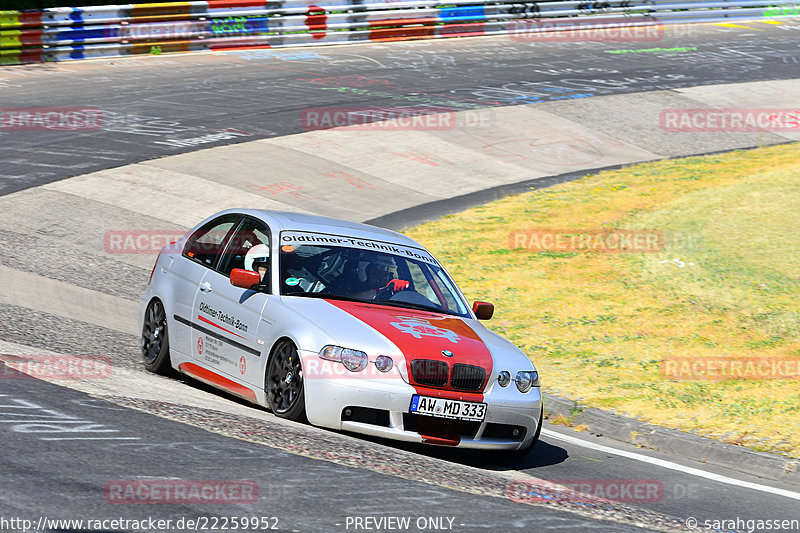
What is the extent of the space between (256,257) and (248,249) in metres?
0.17

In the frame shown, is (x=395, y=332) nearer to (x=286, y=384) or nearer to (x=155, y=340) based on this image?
(x=286, y=384)

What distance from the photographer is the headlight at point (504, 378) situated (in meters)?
7.93

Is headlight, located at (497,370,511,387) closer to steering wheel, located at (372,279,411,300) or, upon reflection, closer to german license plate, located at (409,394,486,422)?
german license plate, located at (409,394,486,422)

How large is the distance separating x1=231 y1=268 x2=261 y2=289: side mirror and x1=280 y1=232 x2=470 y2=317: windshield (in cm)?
22

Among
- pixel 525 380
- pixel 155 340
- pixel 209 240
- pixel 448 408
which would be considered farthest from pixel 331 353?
A: pixel 155 340

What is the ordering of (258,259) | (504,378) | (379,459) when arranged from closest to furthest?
(379,459), (504,378), (258,259)

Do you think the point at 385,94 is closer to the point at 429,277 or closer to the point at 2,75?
the point at 2,75

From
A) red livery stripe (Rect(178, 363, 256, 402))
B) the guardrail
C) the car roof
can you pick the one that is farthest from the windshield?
the guardrail

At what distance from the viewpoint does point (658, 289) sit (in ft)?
43.6

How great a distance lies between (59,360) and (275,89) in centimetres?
1685

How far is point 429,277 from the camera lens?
30.2ft

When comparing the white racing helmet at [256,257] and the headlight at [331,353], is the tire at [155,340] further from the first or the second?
the headlight at [331,353]

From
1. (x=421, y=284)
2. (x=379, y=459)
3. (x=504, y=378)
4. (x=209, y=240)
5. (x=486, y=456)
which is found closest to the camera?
(x=379, y=459)

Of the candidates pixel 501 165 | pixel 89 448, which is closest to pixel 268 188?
pixel 501 165
